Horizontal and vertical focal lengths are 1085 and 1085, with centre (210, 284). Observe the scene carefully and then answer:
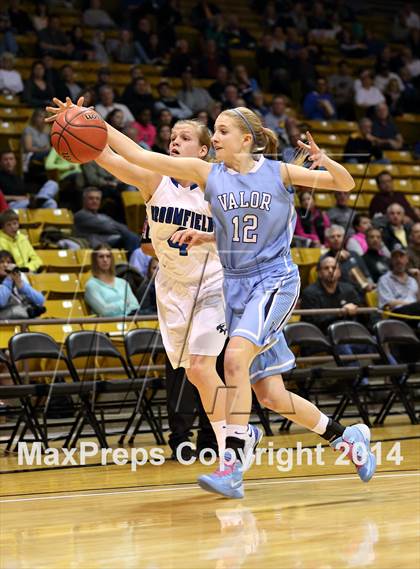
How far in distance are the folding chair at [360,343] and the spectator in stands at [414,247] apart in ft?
3.76

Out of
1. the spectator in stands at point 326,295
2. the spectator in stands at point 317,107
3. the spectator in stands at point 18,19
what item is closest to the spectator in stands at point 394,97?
the spectator in stands at point 317,107

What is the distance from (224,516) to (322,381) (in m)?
5.29

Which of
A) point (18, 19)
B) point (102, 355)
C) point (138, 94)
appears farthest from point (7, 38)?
point (102, 355)

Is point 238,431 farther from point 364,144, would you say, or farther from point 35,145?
point 364,144

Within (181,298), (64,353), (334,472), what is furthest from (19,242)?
(334,472)

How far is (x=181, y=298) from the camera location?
22.2 feet

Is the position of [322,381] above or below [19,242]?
below

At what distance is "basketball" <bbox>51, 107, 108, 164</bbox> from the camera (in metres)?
5.27

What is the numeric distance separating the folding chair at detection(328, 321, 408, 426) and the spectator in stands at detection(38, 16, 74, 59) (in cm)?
744

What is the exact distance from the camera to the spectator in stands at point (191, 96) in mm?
15523

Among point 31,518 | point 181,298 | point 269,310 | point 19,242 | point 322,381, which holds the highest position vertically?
point 269,310

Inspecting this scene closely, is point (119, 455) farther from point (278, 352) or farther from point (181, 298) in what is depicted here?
point (278, 352)

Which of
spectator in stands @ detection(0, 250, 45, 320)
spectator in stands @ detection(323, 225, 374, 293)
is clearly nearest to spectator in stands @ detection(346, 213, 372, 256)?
spectator in stands @ detection(323, 225, 374, 293)

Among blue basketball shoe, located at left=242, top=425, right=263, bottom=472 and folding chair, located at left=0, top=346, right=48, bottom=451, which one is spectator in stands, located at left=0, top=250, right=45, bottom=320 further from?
blue basketball shoe, located at left=242, top=425, right=263, bottom=472
